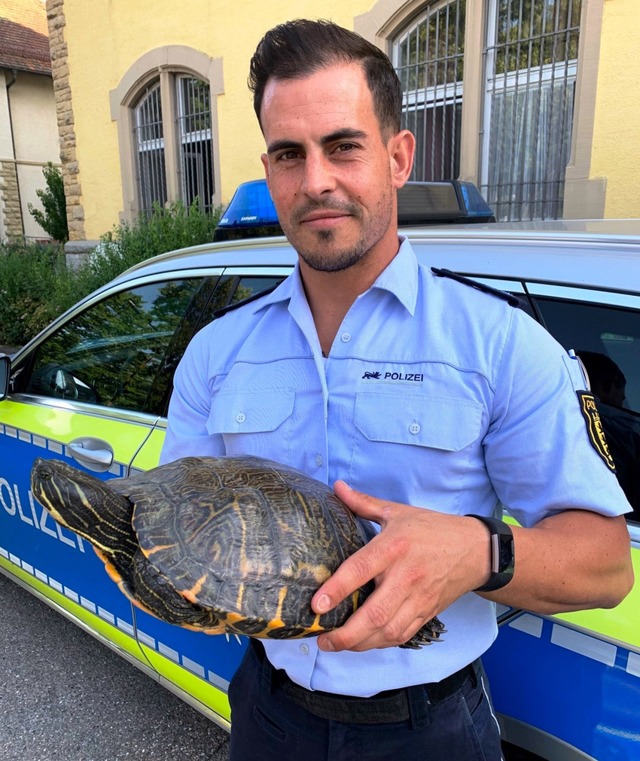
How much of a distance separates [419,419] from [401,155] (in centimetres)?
63

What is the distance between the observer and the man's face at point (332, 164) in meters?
1.25

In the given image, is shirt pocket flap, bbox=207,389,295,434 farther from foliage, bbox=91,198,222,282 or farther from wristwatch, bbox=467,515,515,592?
foliage, bbox=91,198,222,282

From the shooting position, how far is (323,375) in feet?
4.20

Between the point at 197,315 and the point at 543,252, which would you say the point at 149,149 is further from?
the point at 543,252

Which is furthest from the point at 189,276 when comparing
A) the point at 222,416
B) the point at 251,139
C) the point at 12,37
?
the point at 12,37

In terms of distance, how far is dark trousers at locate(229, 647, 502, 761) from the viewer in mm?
1179

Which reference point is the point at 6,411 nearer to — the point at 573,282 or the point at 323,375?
the point at 323,375

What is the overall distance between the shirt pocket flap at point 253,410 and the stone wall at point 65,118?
1167cm

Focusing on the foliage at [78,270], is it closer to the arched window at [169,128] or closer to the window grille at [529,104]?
the arched window at [169,128]

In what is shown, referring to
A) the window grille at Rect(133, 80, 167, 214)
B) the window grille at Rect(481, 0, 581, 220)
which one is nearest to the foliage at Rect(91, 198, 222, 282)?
the window grille at Rect(133, 80, 167, 214)

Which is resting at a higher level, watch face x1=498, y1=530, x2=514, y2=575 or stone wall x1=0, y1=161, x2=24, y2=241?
stone wall x1=0, y1=161, x2=24, y2=241

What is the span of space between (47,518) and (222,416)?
1.63 metres

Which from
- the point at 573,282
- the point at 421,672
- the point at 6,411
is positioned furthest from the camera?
the point at 6,411

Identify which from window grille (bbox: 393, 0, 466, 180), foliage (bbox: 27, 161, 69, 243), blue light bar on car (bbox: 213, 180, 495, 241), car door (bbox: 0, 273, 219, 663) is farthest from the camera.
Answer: foliage (bbox: 27, 161, 69, 243)
